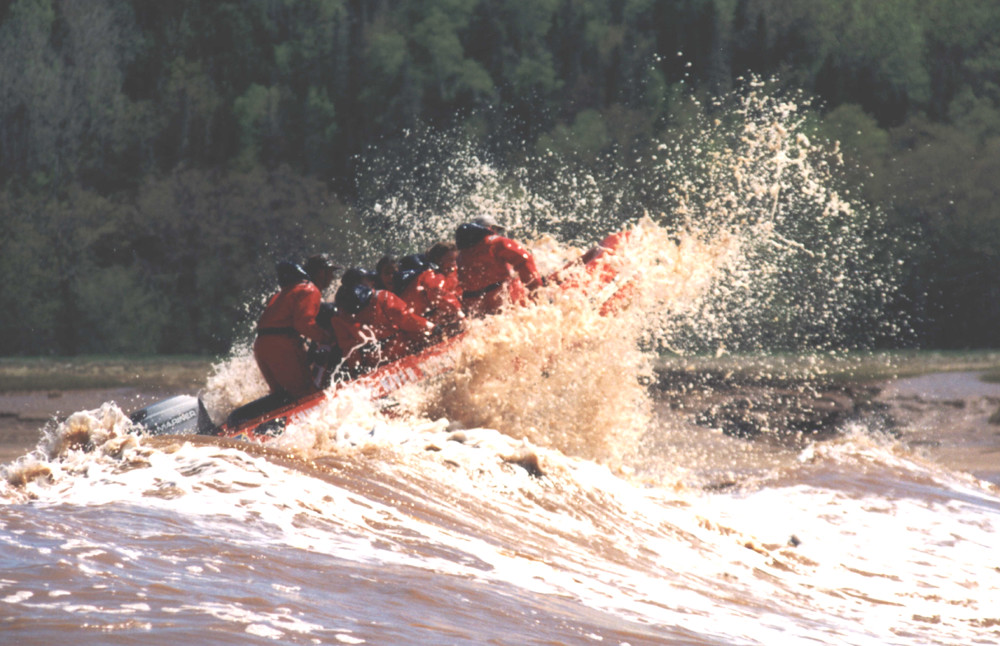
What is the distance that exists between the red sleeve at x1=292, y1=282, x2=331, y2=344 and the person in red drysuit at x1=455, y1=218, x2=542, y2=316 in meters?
0.90

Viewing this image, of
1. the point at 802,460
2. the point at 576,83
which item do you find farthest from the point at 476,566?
the point at 576,83

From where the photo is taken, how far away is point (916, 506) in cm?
736

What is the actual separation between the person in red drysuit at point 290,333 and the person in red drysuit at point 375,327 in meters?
0.27

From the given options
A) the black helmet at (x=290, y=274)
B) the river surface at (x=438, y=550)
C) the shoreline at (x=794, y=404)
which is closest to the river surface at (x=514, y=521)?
the river surface at (x=438, y=550)

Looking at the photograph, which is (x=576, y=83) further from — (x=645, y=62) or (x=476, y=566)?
(x=476, y=566)

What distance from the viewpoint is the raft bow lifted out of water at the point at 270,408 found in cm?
646

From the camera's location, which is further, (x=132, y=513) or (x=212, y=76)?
(x=212, y=76)

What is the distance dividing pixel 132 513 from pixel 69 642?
50.9 inches

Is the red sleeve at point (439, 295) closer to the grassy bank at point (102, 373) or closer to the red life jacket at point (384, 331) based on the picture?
the red life jacket at point (384, 331)

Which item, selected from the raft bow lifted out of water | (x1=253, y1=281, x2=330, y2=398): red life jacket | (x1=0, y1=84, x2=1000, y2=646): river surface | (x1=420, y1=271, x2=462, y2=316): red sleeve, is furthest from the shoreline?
(x1=420, y1=271, x2=462, y2=316): red sleeve

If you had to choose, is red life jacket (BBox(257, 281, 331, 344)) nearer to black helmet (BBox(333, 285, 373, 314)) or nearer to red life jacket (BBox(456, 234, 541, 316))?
black helmet (BBox(333, 285, 373, 314))

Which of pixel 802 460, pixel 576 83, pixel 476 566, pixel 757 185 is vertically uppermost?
pixel 576 83

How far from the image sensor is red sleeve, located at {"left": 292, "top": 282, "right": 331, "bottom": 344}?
7.07 m

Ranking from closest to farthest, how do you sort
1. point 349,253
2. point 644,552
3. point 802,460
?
1. point 644,552
2. point 802,460
3. point 349,253
